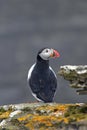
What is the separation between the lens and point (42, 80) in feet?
46.1

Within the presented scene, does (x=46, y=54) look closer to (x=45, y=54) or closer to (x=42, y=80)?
(x=45, y=54)

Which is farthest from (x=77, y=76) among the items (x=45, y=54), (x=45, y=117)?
(x=45, y=54)

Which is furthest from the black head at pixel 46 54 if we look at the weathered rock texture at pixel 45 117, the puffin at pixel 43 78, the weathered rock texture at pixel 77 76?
the weathered rock texture at pixel 77 76

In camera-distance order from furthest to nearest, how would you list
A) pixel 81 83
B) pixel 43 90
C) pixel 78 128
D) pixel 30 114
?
pixel 43 90
pixel 30 114
pixel 81 83
pixel 78 128

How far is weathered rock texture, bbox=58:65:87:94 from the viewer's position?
6723 mm

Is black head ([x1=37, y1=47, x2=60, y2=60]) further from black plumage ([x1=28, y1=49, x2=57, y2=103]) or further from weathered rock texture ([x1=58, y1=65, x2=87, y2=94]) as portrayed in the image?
weathered rock texture ([x1=58, y1=65, x2=87, y2=94])

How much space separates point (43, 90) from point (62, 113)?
662cm

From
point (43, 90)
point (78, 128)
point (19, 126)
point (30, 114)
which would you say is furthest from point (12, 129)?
point (43, 90)

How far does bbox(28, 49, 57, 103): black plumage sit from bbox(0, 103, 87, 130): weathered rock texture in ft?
18.5

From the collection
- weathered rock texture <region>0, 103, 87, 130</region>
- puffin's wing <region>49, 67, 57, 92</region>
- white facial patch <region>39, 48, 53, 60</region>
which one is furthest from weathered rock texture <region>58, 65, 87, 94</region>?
white facial patch <region>39, 48, 53, 60</region>

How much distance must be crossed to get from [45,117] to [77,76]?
89 cm

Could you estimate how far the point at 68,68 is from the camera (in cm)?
689

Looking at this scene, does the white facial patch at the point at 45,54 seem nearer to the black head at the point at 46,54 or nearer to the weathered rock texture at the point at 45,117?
the black head at the point at 46,54

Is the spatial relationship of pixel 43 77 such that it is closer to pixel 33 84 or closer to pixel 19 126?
pixel 33 84
